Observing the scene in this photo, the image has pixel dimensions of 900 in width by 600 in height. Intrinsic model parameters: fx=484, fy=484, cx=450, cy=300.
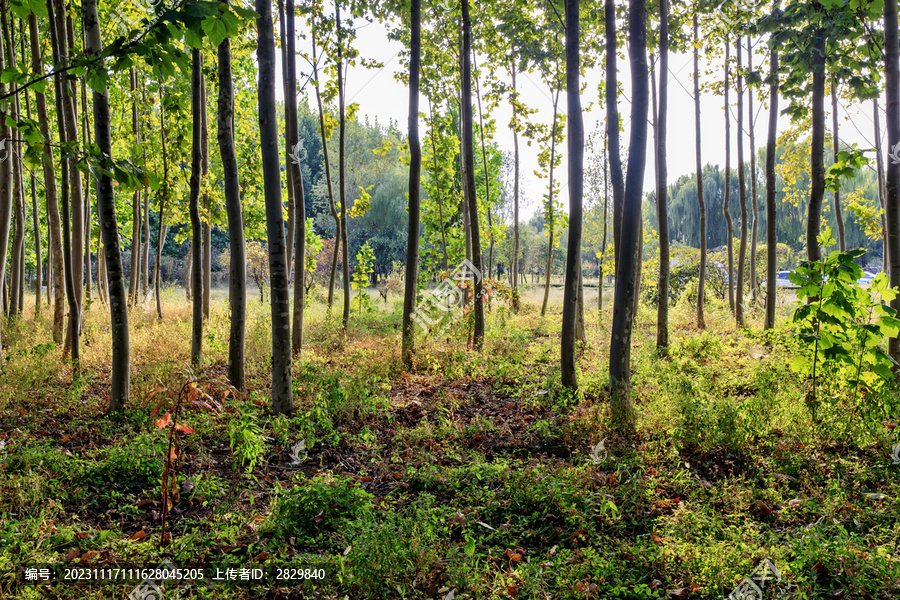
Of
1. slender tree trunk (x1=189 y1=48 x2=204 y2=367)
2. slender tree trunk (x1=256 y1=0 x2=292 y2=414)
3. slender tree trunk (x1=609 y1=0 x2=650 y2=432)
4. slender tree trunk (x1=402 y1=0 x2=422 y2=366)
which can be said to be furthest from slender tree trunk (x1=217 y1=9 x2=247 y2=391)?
slender tree trunk (x1=609 y1=0 x2=650 y2=432)

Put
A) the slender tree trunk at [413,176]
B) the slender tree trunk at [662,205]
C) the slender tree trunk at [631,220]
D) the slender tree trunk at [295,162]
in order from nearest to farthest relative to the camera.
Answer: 1. the slender tree trunk at [631,220]
2. the slender tree trunk at [295,162]
3. the slender tree trunk at [413,176]
4. the slender tree trunk at [662,205]

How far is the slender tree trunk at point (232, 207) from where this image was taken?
5539 millimetres

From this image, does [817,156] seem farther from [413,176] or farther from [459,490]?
[459,490]

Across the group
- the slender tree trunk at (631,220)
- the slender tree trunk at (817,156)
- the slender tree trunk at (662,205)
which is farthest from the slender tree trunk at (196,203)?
the slender tree trunk at (817,156)

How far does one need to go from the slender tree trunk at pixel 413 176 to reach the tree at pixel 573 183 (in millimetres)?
2477

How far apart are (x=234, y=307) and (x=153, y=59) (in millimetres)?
4660

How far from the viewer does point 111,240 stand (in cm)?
504

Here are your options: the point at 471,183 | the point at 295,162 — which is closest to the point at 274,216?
the point at 295,162

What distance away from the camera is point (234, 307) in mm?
5961

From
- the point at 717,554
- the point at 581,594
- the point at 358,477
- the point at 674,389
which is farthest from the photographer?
the point at 674,389

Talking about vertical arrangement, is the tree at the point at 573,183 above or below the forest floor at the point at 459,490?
above

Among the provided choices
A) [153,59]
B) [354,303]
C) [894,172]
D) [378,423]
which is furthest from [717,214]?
[153,59]

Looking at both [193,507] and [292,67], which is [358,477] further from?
[292,67]

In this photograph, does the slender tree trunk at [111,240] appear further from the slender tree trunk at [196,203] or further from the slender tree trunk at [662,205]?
the slender tree trunk at [662,205]
